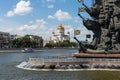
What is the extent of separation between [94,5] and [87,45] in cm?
Answer: 953

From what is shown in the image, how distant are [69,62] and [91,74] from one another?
24.9 feet

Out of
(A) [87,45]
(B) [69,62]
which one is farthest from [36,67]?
(A) [87,45]

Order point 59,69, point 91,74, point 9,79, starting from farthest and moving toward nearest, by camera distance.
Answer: point 59,69, point 91,74, point 9,79

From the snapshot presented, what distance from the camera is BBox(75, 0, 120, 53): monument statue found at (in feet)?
236

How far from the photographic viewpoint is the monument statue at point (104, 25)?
71938mm

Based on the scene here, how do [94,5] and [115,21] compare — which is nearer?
[115,21]

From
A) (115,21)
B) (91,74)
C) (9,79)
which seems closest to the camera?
(9,79)

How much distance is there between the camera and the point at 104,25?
75.2 meters

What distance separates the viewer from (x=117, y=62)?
6159 centimetres

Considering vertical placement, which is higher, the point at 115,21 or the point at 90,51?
the point at 115,21

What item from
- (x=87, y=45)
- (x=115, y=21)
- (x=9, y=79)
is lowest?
(x=9, y=79)

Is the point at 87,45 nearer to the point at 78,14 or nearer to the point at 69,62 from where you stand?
the point at 78,14

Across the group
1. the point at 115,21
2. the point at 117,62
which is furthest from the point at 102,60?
the point at 115,21

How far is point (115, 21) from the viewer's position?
7200 centimetres
